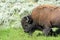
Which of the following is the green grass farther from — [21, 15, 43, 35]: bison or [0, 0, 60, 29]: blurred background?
[0, 0, 60, 29]: blurred background

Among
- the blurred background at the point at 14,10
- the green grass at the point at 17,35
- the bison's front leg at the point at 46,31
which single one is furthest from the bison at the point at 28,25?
the blurred background at the point at 14,10

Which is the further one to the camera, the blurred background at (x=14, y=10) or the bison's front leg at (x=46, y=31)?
the blurred background at (x=14, y=10)

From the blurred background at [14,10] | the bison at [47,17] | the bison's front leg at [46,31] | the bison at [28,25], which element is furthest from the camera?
the blurred background at [14,10]

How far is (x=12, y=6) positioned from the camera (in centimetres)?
1545

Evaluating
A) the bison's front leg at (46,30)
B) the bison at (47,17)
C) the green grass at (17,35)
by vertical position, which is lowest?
the green grass at (17,35)

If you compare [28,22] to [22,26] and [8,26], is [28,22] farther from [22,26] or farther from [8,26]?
[8,26]

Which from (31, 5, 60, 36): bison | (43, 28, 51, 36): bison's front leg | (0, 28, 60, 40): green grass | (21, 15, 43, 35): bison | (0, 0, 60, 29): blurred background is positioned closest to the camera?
(0, 28, 60, 40): green grass

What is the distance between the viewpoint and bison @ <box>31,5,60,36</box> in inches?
471

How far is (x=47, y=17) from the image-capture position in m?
12.1

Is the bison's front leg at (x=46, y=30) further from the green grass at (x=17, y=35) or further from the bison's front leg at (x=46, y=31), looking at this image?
the green grass at (x=17, y=35)

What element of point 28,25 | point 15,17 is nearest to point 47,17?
point 28,25

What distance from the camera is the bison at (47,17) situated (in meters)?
12.0

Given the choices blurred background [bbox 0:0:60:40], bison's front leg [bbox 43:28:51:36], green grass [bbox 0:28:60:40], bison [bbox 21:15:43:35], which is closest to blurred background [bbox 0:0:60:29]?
blurred background [bbox 0:0:60:40]

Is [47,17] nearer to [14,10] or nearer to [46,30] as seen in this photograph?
[46,30]
